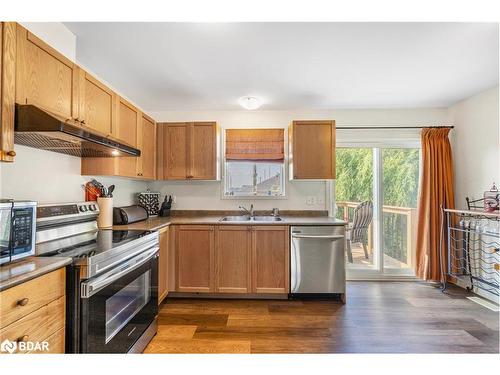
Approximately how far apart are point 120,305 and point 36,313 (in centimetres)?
57

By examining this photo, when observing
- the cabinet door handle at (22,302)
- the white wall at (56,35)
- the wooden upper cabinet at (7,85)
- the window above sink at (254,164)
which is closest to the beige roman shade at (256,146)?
the window above sink at (254,164)

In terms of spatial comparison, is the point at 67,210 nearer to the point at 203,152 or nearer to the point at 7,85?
the point at 7,85

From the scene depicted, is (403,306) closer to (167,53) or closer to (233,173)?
(233,173)

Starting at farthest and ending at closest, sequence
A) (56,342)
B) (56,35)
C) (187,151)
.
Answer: (187,151) → (56,35) → (56,342)

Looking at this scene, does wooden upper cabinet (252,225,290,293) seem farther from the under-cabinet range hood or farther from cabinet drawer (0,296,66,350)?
cabinet drawer (0,296,66,350)

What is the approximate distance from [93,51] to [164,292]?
7.72ft

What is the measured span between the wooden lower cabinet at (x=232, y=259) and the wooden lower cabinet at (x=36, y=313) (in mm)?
1684

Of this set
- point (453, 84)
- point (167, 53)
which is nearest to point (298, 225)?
point (167, 53)

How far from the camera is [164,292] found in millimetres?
2740

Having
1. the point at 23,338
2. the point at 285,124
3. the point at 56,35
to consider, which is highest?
the point at 56,35

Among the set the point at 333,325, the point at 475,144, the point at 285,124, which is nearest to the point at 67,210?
the point at 333,325

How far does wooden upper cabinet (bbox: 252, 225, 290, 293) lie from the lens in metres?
2.87

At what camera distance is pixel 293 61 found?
2312 mm

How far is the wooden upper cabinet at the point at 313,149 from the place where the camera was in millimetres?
3221
